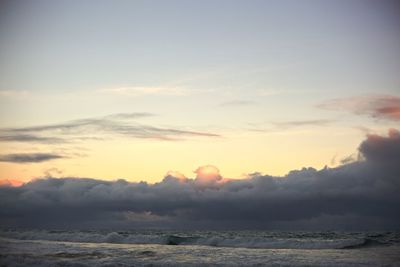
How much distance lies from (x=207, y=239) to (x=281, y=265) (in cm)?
2407

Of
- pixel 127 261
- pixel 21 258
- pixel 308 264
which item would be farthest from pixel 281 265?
pixel 21 258

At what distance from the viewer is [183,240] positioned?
48.4 meters

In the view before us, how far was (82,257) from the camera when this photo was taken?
89.6ft

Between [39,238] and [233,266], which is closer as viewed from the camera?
[233,266]

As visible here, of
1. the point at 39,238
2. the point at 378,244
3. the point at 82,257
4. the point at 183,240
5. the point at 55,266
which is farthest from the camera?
the point at 39,238

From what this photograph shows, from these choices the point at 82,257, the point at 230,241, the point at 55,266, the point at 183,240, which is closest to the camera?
the point at 55,266

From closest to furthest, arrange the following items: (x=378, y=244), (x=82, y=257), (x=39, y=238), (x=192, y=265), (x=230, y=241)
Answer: (x=192, y=265) < (x=82, y=257) < (x=378, y=244) < (x=230, y=241) < (x=39, y=238)

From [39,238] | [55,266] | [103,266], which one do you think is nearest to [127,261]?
[103,266]

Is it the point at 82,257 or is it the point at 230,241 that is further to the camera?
the point at 230,241

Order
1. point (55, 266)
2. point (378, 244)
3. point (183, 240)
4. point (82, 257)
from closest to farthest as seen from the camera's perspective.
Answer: point (55, 266), point (82, 257), point (378, 244), point (183, 240)

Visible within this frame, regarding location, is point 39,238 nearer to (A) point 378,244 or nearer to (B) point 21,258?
(B) point 21,258

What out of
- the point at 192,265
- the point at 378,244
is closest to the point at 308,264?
the point at 192,265

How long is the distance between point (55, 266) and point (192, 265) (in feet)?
22.8

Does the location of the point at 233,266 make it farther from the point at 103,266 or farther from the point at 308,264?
the point at 103,266
